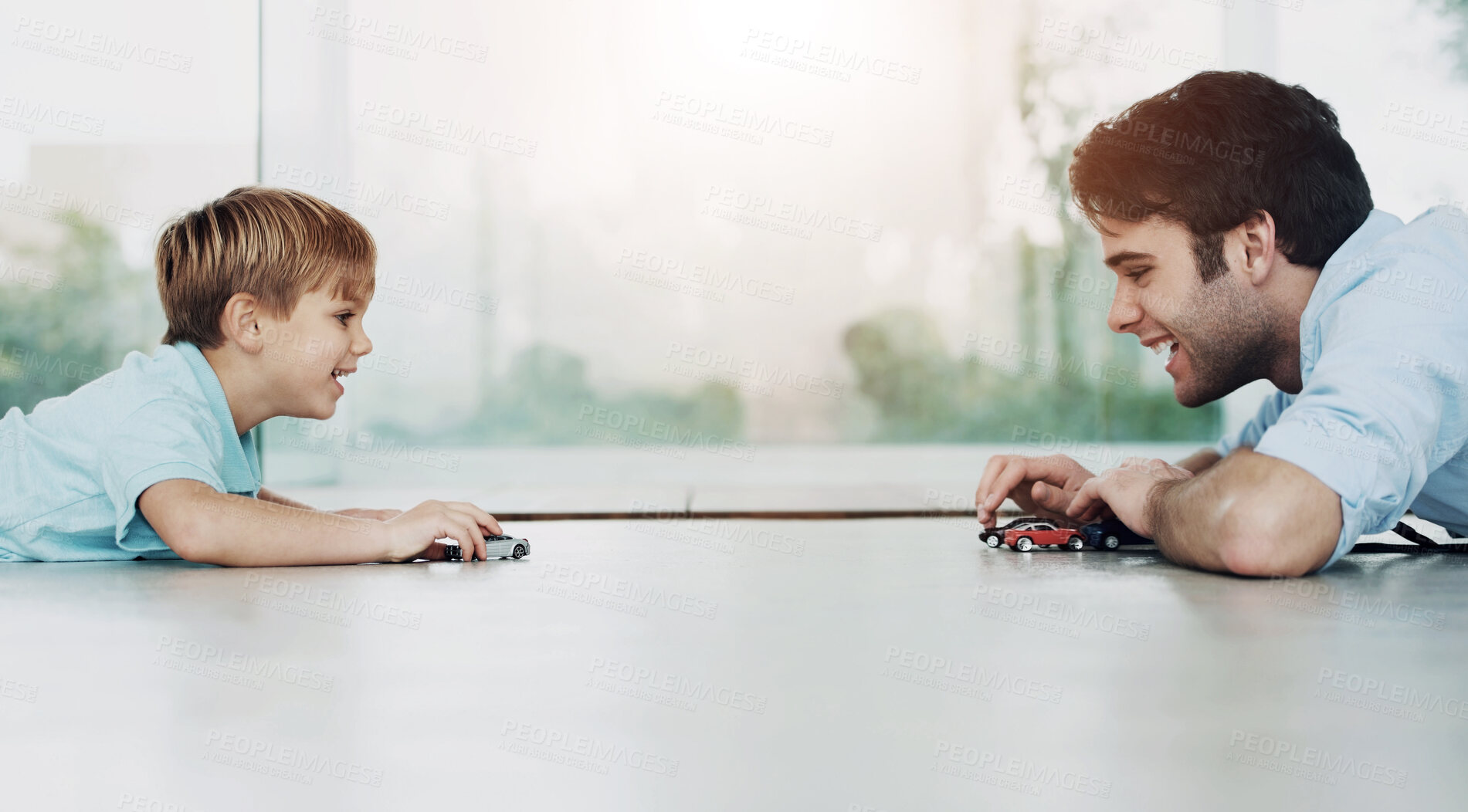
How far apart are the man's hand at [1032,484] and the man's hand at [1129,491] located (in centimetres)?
5

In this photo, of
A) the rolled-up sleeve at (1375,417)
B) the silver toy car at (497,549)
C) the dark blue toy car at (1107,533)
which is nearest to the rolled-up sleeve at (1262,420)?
the dark blue toy car at (1107,533)

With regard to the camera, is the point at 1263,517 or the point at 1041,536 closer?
the point at 1263,517

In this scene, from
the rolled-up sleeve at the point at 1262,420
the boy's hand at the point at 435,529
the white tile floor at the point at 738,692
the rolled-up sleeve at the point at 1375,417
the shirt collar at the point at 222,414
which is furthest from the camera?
the rolled-up sleeve at the point at 1262,420

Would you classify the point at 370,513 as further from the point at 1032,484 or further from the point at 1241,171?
the point at 1241,171

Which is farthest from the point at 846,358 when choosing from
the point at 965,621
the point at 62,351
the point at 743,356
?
the point at 965,621

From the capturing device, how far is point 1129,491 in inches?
50.4

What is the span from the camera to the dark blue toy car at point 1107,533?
145 centimetres

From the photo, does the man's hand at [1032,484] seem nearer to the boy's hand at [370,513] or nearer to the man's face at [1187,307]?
the man's face at [1187,307]

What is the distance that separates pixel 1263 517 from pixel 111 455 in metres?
1.40

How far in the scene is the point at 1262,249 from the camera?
1.32 metres

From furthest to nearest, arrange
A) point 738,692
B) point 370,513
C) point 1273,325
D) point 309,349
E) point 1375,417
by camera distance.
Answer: point 370,513
point 309,349
point 1273,325
point 1375,417
point 738,692

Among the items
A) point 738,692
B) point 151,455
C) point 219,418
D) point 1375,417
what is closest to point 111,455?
point 151,455

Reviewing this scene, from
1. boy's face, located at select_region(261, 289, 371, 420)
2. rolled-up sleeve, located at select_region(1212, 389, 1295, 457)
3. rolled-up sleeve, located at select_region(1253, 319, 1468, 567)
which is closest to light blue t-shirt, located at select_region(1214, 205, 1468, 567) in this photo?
rolled-up sleeve, located at select_region(1253, 319, 1468, 567)

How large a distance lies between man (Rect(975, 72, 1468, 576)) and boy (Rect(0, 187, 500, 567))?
90cm
